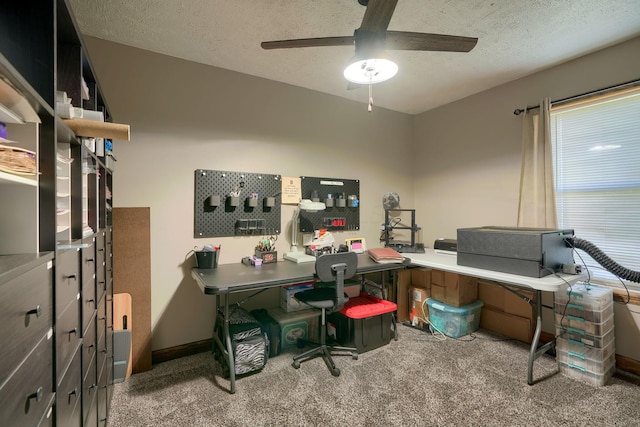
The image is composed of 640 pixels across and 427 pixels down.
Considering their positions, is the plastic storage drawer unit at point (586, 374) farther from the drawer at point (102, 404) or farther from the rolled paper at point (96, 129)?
the rolled paper at point (96, 129)

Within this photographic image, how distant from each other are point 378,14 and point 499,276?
188cm

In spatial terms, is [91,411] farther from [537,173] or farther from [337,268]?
[537,173]

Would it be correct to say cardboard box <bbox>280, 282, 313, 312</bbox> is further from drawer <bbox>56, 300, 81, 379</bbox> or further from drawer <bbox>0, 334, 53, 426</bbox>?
drawer <bbox>0, 334, 53, 426</bbox>

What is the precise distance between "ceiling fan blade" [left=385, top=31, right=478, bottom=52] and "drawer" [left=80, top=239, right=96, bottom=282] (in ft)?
5.61

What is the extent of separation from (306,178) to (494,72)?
2013 millimetres

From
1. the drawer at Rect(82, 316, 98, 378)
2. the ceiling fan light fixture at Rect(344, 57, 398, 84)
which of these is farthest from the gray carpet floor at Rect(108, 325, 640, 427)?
the ceiling fan light fixture at Rect(344, 57, 398, 84)

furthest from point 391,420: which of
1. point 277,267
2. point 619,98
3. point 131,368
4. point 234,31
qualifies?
point 619,98

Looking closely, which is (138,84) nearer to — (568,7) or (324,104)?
(324,104)

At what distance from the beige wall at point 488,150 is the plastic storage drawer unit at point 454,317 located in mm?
580

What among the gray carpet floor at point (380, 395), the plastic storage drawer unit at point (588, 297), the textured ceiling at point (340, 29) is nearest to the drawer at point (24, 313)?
the gray carpet floor at point (380, 395)

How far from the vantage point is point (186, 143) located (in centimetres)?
240

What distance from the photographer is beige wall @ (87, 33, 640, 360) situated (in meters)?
2.22

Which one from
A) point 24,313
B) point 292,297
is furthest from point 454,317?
point 24,313

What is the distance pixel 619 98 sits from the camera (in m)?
2.22
